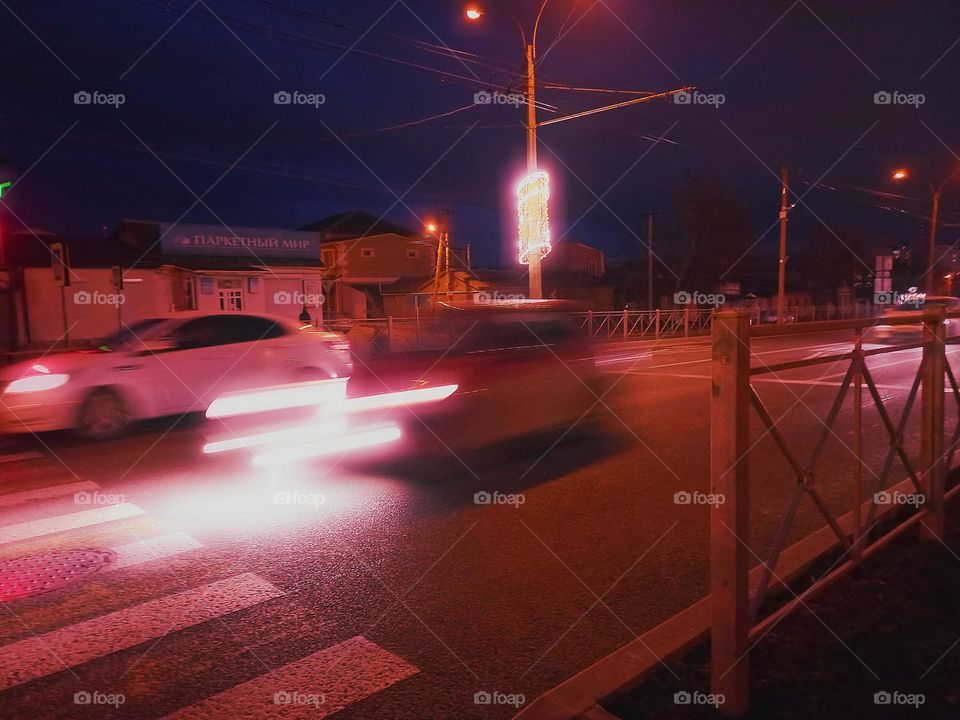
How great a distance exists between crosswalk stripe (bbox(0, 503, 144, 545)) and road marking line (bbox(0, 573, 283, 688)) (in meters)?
1.98

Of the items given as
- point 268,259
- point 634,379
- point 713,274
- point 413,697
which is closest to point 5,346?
point 268,259

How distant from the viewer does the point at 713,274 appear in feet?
140

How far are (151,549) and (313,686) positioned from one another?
8.30ft

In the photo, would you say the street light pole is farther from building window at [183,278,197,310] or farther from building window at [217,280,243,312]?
building window at [183,278,197,310]

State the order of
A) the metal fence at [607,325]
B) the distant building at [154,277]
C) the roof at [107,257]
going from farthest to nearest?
the roof at [107,257]
the distant building at [154,277]
the metal fence at [607,325]

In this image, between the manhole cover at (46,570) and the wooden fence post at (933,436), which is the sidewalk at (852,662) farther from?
the manhole cover at (46,570)

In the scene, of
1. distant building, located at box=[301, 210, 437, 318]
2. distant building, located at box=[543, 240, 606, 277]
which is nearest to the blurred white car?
distant building, located at box=[301, 210, 437, 318]

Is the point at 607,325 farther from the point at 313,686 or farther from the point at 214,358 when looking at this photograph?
the point at 313,686

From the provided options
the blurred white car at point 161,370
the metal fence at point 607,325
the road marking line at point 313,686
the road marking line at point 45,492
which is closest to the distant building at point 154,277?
the metal fence at point 607,325

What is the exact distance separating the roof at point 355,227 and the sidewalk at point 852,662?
48646mm

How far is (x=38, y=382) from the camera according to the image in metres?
8.47

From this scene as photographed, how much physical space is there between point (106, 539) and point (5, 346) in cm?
2695

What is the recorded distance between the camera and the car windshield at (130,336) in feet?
30.2

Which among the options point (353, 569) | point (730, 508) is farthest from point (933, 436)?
point (353, 569)
